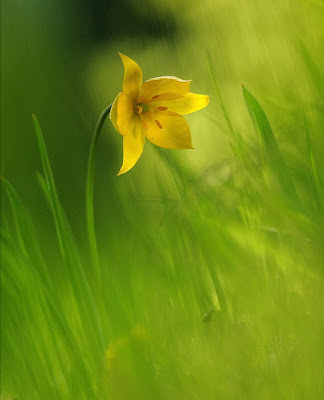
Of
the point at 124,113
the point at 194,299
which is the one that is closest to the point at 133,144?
the point at 124,113

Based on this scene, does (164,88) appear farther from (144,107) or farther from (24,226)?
(24,226)

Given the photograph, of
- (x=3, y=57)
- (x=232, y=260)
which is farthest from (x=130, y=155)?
(x=3, y=57)

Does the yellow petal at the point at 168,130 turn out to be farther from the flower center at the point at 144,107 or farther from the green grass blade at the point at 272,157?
the green grass blade at the point at 272,157

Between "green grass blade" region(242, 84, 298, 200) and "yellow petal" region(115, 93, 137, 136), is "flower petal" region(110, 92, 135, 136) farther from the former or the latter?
"green grass blade" region(242, 84, 298, 200)

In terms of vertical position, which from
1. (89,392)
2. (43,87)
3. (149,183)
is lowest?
(89,392)

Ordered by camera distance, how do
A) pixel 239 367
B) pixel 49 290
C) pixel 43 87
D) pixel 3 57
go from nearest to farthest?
pixel 239 367, pixel 49 290, pixel 43 87, pixel 3 57

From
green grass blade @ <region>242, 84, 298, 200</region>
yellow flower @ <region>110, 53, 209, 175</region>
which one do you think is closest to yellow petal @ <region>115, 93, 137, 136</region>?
yellow flower @ <region>110, 53, 209, 175</region>

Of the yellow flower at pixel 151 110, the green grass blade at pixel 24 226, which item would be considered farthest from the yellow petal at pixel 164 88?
the green grass blade at pixel 24 226

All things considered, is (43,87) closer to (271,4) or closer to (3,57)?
(3,57)
